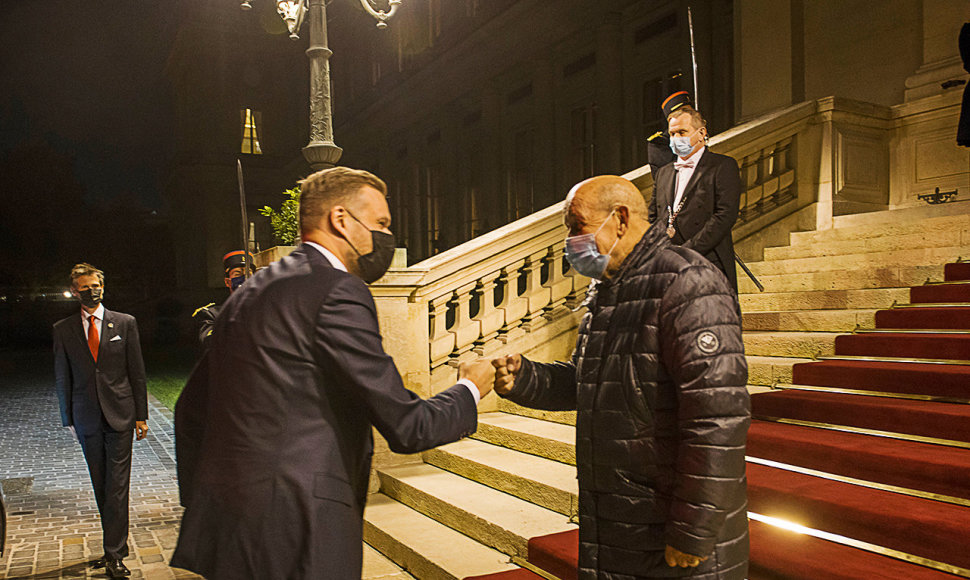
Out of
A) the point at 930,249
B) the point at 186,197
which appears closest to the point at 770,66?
the point at 930,249

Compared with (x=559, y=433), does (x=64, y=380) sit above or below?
above

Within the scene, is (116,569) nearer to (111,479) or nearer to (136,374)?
(111,479)

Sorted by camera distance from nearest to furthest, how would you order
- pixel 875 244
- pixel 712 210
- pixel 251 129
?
pixel 712 210 → pixel 875 244 → pixel 251 129

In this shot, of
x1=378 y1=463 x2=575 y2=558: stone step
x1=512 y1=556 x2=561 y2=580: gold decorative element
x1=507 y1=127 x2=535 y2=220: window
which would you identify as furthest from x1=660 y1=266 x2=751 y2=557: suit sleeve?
x1=507 y1=127 x2=535 y2=220: window

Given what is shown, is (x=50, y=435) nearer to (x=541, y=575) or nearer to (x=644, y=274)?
(x=541, y=575)

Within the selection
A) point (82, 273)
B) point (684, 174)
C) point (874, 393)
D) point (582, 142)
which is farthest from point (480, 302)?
point (582, 142)

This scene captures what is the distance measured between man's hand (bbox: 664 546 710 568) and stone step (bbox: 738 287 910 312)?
465 cm

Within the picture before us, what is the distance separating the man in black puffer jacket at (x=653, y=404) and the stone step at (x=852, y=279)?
15.4 feet

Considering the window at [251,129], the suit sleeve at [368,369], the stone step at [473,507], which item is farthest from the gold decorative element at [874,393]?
the window at [251,129]

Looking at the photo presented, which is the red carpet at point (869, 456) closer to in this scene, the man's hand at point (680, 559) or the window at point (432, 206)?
the man's hand at point (680, 559)

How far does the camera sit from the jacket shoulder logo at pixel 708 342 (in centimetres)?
217

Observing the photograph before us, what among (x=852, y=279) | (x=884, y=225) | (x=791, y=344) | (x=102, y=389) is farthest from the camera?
(x=884, y=225)

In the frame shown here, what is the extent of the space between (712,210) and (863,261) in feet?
9.74

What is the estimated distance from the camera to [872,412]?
4.31 metres
